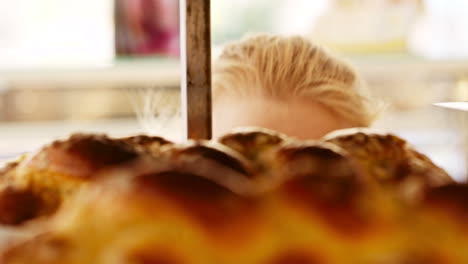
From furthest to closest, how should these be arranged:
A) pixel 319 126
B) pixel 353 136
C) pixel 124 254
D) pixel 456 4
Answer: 1. pixel 456 4
2. pixel 319 126
3. pixel 353 136
4. pixel 124 254

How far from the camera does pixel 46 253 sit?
0.16 meters

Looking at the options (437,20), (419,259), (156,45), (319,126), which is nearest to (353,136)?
(419,259)

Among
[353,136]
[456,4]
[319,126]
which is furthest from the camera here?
[456,4]

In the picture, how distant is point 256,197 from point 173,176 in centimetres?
3

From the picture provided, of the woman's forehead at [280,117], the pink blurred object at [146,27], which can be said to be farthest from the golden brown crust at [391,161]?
the pink blurred object at [146,27]

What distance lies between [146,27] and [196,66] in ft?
6.86

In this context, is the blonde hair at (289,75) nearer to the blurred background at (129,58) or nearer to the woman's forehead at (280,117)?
the woman's forehead at (280,117)

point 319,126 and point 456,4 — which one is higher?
point 456,4

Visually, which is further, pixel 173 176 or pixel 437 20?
pixel 437 20

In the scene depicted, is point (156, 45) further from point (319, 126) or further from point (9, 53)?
point (319, 126)

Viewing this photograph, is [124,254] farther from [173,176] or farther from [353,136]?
[353,136]

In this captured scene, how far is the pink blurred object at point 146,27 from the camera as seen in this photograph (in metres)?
2.28

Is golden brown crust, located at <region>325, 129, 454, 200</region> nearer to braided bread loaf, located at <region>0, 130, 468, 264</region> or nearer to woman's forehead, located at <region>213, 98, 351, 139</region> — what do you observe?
braided bread loaf, located at <region>0, 130, 468, 264</region>

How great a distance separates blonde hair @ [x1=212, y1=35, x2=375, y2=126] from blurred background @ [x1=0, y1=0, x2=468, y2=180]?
1179mm
